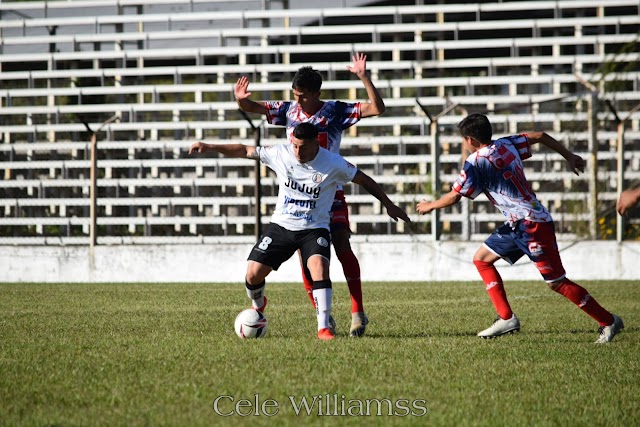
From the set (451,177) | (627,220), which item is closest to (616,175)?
(627,220)

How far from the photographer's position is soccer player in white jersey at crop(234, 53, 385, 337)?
303 inches

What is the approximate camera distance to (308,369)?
549 cm

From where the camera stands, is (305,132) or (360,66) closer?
(305,132)

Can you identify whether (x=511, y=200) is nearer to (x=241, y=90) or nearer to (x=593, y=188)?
(x=241, y=90)

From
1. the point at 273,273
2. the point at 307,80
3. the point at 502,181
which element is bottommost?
the point at 273,273

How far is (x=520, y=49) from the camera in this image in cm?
2877

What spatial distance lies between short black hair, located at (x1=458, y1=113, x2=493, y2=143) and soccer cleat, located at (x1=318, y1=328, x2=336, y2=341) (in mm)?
1822

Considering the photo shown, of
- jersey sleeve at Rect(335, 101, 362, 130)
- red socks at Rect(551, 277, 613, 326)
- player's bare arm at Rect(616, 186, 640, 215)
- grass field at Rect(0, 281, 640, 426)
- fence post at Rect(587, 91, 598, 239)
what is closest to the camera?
player's bare arm at Rect(616, 186, 640, 215)

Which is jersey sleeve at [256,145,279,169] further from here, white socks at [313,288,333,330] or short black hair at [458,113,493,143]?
short black hair at [458,113,493,143]

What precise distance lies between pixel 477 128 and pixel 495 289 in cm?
132

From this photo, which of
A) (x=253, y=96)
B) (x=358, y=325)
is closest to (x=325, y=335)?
(x=358, y=325)

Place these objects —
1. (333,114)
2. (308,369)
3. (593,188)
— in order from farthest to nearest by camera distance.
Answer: (593,188) < (333,114) < (308,369)

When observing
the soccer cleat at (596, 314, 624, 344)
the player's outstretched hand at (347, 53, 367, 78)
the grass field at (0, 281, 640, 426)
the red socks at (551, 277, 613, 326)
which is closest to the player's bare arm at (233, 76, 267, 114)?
the player's outstretched hand at (347, 53, 367, 78)

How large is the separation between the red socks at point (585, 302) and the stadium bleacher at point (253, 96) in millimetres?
6266
